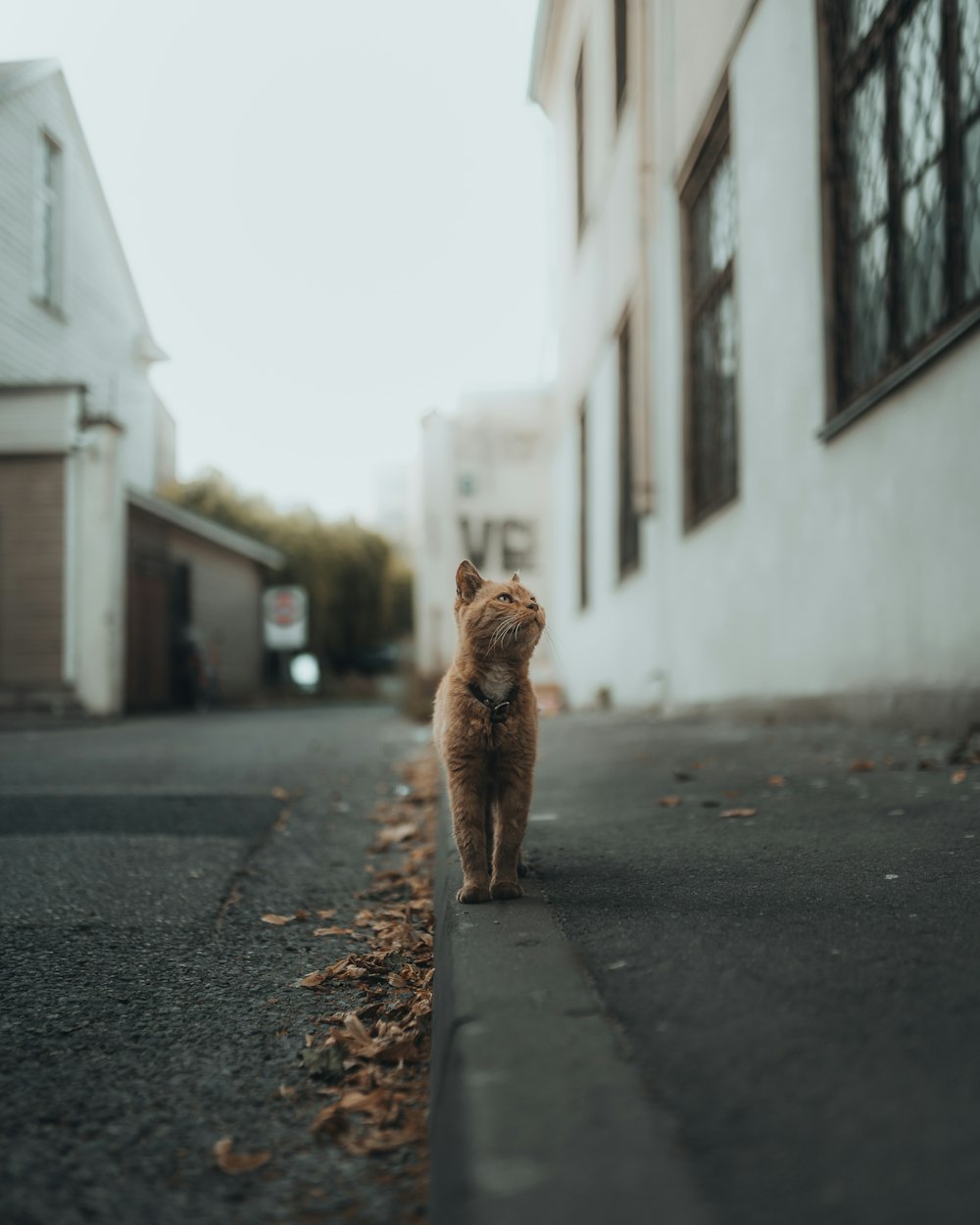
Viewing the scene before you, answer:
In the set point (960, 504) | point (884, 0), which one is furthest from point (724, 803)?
point (884, 0)

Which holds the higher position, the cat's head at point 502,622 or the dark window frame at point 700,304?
the dark window frame at point 700,304

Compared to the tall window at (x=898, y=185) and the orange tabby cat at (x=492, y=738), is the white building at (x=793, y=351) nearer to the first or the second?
the tall window at (x=898, y=185)

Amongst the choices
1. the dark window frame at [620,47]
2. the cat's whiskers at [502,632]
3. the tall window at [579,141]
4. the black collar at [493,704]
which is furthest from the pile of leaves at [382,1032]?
the tall window at [579,141]

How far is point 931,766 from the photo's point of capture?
397 centimetres

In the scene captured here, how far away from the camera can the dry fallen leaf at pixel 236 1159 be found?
1.48 m

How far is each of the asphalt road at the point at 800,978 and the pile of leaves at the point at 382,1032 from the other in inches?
13.8

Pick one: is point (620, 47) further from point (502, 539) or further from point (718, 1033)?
point (718, 1033)

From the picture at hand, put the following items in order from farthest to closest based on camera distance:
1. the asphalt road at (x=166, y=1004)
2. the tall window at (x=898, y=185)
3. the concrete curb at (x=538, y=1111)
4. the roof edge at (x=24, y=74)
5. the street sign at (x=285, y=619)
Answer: the street sign at (x=285, y=619) → the roof edge at (x=24, y=74) → the tall window at (x=898, y=185) → the asphalt road at (x=166, y=1004) → the concrete curb at (x=538, y=1111)

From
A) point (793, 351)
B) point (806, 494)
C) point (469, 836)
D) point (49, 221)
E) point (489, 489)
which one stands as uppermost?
point (49, 221)

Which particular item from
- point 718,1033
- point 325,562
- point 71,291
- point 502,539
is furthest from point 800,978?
point 325,562

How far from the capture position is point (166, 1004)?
2.16 meters

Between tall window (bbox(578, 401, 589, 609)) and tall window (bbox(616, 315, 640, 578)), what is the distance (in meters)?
2.33

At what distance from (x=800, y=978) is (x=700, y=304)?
7369 millimetres

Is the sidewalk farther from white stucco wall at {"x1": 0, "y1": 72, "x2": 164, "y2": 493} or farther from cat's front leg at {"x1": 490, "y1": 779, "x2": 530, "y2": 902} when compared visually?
white stucco wall at {"x1": 0, "y1": 72, "x2": 164, "y2": 493}
